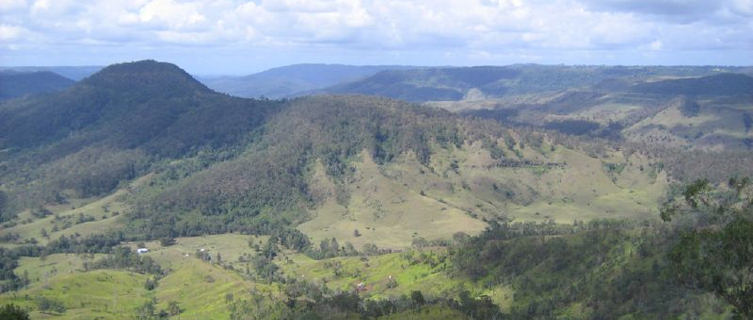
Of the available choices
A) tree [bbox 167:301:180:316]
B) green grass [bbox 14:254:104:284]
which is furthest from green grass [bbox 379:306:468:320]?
green grass [bbox 14:254:104:284]

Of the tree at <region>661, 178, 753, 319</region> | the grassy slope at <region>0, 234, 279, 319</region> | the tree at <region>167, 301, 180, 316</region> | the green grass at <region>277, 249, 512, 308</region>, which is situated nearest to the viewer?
the tree at <region>661, 178, 753, 319</region>

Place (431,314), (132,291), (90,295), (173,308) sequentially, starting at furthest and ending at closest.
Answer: (132,291) < (90,295) < (173,308) < (431,314)

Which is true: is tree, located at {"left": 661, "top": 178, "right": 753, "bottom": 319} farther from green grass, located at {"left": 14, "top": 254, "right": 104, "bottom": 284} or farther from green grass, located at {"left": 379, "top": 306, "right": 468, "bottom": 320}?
green grass, located at {"left": 14, "top": 254, "right": 104, "bottom": 284}

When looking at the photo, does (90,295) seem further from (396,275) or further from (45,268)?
(396,275)

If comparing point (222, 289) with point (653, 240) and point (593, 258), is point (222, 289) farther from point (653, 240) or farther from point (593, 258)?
point (653, 240)

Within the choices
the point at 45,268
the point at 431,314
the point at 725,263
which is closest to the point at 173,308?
the point at 431,314

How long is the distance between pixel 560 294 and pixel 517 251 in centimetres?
2317

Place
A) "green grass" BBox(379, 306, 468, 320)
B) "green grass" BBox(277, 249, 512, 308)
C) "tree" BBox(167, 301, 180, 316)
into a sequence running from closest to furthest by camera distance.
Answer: "green grass" BBox(379, 306, 468, 320) < "tree" BBox(167, 301, 180, 316) < "green grass" BBox(277, 249, 512, 308)

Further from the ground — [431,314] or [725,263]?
[725,263]

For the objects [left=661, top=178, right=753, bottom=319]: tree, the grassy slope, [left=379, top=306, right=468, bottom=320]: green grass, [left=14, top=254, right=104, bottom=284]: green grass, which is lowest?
[left=14, top=254, right=104, bottom=284]: green grass

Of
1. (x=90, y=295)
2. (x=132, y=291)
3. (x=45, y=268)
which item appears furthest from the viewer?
(x=45, y=268)

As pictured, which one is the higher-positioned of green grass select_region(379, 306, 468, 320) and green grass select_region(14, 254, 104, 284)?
green grass select_region(379, 306, 468, 320)

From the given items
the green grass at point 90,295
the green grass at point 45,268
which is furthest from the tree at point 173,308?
the green grass at point 45,268

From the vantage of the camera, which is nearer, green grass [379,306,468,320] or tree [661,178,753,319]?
tree [661,178,753,319]
